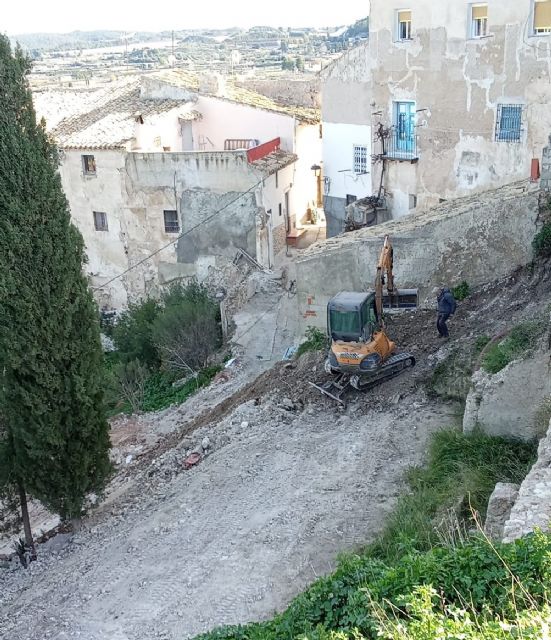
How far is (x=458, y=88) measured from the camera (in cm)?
2052

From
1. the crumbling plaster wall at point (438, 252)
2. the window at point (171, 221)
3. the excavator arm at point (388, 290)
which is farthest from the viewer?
the window at point (171, 221)

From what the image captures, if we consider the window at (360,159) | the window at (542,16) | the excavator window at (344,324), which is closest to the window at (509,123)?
the window at (542,16)

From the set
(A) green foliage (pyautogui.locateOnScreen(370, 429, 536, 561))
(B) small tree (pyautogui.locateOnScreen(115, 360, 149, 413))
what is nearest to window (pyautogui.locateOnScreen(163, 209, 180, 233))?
(B) small tree (pyautogui.locateOnScreen(115, 360, 149, 413))

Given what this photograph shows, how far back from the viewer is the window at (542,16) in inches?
731

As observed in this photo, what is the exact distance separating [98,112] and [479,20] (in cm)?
1441

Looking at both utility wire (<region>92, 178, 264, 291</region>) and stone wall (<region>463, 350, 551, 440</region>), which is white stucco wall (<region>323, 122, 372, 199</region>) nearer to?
utility wire (<region>92, 178, 264, 291</region>)

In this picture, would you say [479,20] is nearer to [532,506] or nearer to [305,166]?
[305,166]

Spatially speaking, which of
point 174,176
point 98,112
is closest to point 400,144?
point 174,176

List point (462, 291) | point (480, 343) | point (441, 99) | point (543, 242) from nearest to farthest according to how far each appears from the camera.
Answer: point (480, 343) < point (543, 242) < point (462, 291) < point (441, 99)

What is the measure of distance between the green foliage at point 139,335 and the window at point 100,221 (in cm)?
416

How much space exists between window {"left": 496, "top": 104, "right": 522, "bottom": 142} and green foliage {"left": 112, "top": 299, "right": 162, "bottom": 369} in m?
11.1

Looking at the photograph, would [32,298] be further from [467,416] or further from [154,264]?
[154,264]

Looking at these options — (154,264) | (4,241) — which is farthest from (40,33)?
(4,241)

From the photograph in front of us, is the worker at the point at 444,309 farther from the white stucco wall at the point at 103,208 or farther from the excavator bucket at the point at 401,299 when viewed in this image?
the white stucco wall at the point at 103,208
